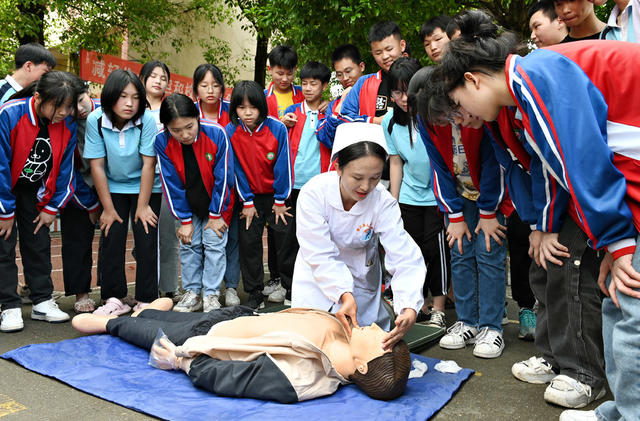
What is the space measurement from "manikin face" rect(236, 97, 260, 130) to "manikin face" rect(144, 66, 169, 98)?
933 mm

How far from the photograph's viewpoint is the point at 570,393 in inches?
103

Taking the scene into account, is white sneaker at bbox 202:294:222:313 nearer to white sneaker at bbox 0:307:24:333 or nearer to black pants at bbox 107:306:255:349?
black pants at bbox 107:306:255:349

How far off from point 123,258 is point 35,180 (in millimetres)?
834

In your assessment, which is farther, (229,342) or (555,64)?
(229,342)

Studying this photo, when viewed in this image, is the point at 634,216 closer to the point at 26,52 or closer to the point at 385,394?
the point at 385,394

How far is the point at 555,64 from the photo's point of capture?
1.95 metres

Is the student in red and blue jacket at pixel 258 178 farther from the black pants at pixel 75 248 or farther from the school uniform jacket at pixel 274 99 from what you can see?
the black pants at pixel 75 248

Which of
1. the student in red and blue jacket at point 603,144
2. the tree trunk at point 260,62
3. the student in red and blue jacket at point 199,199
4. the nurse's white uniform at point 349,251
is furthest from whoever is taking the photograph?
the tree trunk at point 260,62

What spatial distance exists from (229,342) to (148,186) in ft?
6.27

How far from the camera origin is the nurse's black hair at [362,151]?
9.54ft

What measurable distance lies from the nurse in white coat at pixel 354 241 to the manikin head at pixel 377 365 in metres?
0.10

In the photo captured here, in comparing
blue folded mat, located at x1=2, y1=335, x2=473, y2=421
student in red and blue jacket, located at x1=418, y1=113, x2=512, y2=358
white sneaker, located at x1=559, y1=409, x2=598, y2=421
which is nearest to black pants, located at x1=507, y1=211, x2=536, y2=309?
student in red and blue jacket, located at x1=418, y1=113, x2=512, y2=358

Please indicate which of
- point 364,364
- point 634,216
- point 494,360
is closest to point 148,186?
point 364,364

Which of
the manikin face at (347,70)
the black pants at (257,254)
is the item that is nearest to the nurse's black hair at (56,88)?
the black pants at (257,254)
